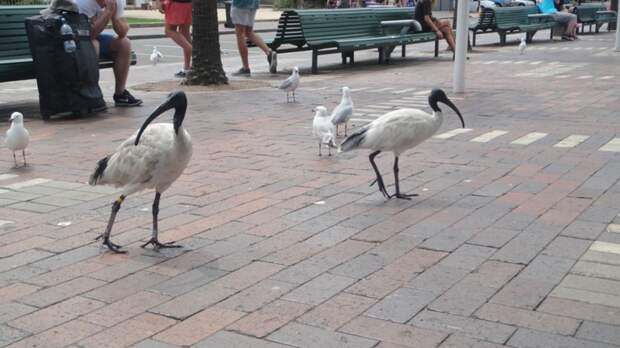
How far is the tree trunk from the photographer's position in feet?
37.9

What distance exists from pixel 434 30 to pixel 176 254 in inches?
549

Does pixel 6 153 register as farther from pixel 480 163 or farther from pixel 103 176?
pixel 480 163

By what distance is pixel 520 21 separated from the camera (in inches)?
859

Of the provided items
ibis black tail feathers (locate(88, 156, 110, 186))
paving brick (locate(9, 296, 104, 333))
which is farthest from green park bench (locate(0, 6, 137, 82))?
paving brick (locate(9, 296, 104, 333))

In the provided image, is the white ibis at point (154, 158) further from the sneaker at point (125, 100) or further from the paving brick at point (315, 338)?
the sneaker at point (125, 100)

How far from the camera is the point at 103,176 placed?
4574 mm

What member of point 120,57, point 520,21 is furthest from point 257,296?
point 520,21

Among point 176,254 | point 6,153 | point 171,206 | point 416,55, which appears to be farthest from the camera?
point 416,55

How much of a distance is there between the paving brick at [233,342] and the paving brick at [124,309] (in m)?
0.48

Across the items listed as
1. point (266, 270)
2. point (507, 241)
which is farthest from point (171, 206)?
point (507, 241)

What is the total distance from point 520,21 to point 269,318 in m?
20.0

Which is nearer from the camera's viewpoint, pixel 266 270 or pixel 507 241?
pixel 266 270

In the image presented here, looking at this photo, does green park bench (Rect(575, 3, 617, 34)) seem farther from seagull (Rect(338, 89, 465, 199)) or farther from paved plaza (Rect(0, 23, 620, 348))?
seagull (Rect(338, 89, 465, 199))

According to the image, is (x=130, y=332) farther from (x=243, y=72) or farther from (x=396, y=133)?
(x=243, y=72)
